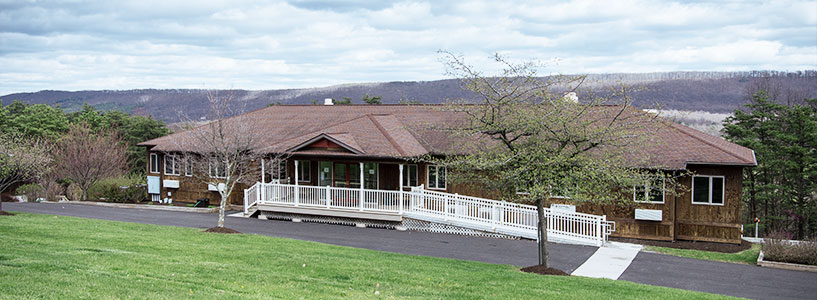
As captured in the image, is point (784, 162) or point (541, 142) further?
point (784, 162)

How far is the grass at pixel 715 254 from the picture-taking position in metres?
19.6

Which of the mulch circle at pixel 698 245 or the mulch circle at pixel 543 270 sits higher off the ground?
the mulch circle at pixel 543 270

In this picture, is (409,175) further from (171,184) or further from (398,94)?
(398,94)

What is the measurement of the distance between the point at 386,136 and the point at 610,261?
11.2 meters


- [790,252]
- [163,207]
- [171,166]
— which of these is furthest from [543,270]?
[171,166]

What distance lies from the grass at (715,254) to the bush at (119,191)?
25230 millimetres

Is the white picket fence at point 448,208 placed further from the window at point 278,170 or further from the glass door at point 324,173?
the glass door at point 324,173

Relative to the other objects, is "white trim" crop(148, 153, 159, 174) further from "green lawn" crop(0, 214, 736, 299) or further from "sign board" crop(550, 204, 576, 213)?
"sign board" crop(550, 204, 576, 213)

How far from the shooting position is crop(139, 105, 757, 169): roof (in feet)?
74.2

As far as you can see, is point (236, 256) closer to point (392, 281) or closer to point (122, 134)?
point (392, 281)

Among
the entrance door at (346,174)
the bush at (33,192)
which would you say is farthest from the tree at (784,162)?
the bush at (33,192)

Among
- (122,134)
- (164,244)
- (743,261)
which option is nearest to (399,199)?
(164,244)

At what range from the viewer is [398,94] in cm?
9712

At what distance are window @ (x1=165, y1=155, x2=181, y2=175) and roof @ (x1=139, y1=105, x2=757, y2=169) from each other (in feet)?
2.53
